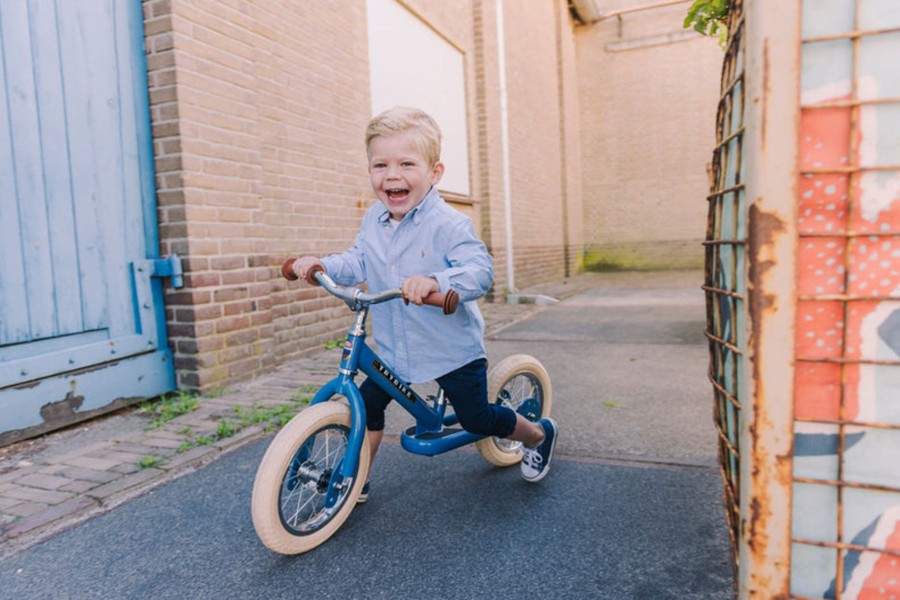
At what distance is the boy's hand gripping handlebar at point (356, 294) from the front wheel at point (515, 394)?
833 millimetres

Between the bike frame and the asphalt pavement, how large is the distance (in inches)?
11.8

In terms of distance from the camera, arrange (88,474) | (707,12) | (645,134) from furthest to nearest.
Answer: (645,134) → (88,474) → (707,12)

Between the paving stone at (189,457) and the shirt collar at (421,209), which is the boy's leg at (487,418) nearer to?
the shirt collar at (421,209)

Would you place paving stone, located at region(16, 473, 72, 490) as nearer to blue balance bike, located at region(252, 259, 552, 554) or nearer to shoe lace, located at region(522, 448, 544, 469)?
blue balance bike, located at region(252, 259, 552, 554)

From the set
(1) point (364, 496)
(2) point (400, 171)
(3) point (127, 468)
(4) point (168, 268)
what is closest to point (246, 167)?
(4) point (168, 268)

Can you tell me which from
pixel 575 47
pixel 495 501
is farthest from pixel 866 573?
pixel 575 47

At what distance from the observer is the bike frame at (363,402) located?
7.19 feet

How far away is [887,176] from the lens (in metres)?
1.06

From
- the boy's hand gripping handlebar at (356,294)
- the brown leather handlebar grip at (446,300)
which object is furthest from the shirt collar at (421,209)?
the brown leather handlebar grip at (446,300)

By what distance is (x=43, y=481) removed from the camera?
282 centimetres

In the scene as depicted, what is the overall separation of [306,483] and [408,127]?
1256mm

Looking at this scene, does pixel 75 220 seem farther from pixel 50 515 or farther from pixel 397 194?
pixel 397 194

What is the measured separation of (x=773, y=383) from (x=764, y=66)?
55 cm

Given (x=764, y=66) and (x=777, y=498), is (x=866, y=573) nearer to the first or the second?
(x=777, y=498)
